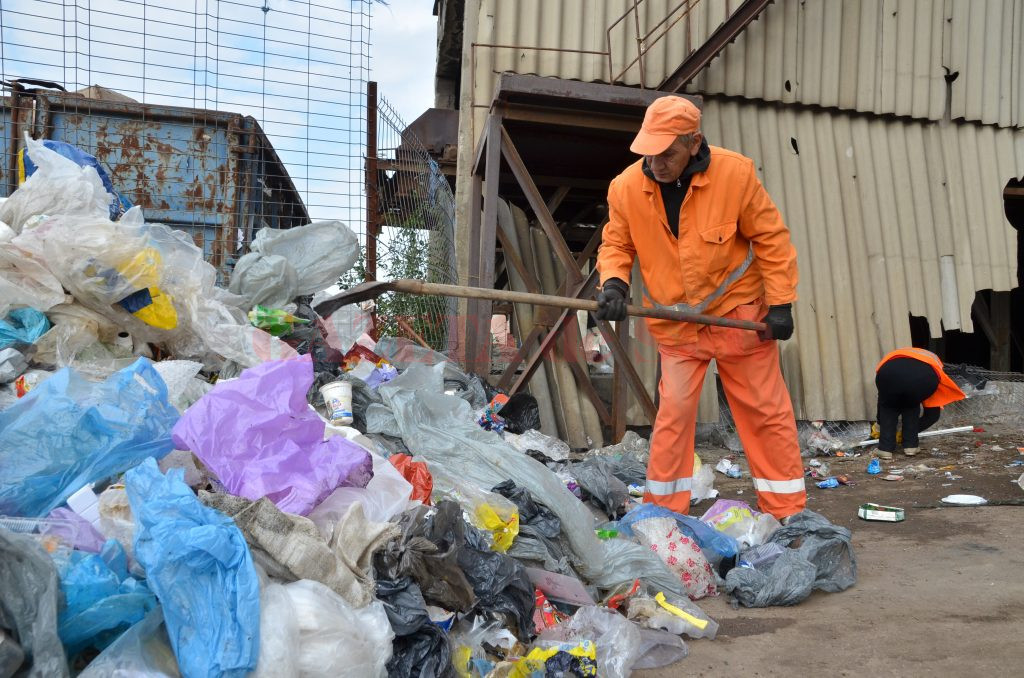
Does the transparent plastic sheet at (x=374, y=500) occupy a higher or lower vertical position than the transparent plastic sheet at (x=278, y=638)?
higher

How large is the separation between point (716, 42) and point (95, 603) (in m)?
5.46

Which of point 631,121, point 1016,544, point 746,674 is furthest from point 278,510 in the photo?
point 631,121

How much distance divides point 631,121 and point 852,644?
12.7 feet

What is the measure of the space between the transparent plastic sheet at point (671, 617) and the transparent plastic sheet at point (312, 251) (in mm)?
2779

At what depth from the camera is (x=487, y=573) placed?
214 cm

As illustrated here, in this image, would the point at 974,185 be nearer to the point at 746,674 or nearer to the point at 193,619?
the point at 746,674

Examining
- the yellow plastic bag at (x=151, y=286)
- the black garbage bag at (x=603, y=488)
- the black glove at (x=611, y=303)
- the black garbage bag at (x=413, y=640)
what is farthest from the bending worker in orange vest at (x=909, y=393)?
the yellow plastic bag at (x=151, y=286)

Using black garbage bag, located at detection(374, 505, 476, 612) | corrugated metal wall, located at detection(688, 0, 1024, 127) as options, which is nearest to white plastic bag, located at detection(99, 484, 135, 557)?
black garbage bag, located at detection(374, 505, 476, 612)

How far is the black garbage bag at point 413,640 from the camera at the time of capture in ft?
5.91

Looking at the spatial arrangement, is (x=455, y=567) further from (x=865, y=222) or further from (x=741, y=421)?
(x=865, y=222)

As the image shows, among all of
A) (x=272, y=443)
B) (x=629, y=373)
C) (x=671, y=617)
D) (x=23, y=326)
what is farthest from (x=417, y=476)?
(x=629, y=373)

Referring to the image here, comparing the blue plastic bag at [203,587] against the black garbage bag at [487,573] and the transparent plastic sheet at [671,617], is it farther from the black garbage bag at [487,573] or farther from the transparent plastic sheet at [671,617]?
the transparent plastic sheet at [671,617]

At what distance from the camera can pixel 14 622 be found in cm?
142

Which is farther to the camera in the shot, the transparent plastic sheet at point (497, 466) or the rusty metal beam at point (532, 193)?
the rusty metal beam at point (532, 193)
